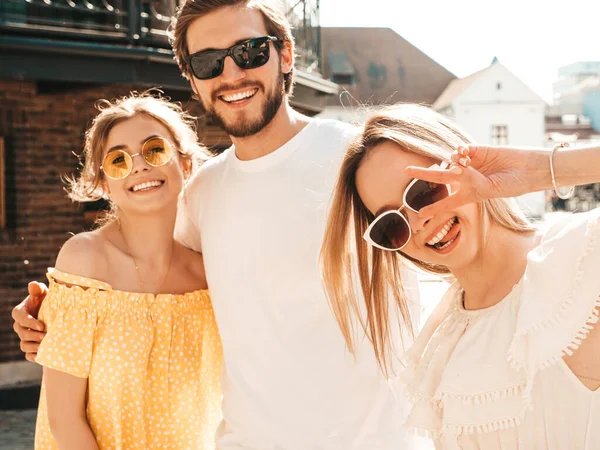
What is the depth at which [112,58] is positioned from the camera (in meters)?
7.35

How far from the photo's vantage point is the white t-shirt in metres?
2.66

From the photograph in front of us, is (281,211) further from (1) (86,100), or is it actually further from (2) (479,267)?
(1) (86,100)

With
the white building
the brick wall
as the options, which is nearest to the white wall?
the white building

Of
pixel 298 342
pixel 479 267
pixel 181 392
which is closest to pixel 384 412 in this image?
pixel 298 342

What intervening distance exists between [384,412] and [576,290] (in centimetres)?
126

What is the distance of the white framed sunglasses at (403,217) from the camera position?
71.3 inches

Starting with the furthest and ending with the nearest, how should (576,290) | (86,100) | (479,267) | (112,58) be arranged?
1. (86,100)
2. (112,58)
3. (479,267)
4. (576,290)

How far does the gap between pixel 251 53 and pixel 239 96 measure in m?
0.17

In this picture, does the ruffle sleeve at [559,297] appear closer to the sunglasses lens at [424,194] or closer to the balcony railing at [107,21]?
the sunglasses lens at [424,194]

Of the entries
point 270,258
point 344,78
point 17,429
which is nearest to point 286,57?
point 270,258

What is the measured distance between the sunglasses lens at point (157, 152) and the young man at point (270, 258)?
0.23 m

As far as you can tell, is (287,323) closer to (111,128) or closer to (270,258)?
(270,258)

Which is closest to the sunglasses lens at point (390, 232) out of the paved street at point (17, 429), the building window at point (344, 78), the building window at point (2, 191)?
the paved street at point (17, 429)

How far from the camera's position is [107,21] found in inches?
356
